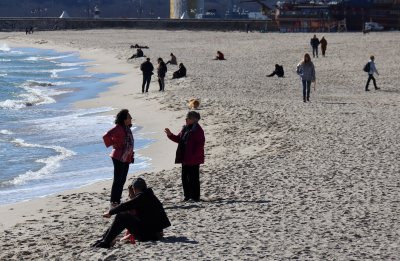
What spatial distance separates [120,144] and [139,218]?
190 cm

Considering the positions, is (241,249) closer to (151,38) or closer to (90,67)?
(90,67)

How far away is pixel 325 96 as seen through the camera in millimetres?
28172

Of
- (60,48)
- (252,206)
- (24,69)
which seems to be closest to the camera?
(252,206)

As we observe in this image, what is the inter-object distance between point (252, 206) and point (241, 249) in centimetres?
242

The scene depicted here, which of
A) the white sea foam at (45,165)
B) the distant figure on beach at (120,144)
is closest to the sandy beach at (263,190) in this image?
the distant figure on beach at (120,144)

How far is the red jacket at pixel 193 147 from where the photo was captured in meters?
12.7

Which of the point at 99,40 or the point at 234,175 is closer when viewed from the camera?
the point at 234,175

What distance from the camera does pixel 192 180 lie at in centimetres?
1303

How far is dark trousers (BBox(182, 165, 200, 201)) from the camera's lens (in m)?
13.0

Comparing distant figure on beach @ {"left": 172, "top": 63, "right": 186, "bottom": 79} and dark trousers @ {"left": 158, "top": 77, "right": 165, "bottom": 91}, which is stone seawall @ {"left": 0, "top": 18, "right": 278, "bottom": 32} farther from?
dark trousers @ {"left": 158, "top": 77, "right": 165, "bottom": 91}

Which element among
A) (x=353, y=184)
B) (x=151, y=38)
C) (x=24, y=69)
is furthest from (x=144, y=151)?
(x=151, y=38)

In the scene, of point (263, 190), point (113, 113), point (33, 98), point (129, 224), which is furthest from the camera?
point (33, 98)

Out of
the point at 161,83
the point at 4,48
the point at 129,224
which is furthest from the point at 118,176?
the point at 4,48

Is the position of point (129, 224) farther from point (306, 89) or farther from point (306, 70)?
point (306, 89)
